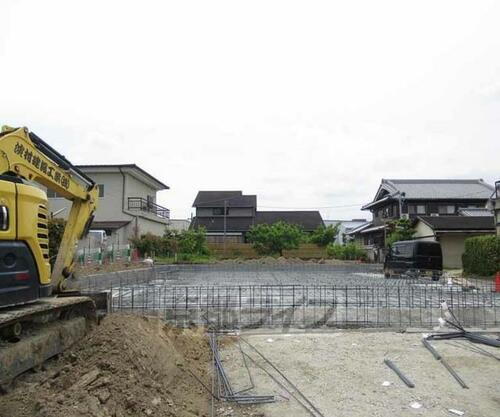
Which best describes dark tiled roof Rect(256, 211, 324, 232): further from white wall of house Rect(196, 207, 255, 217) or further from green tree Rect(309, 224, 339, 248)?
green tree Rect(309, 224, 339, 248)

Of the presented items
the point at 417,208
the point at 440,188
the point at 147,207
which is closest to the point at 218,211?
the point at 147,207

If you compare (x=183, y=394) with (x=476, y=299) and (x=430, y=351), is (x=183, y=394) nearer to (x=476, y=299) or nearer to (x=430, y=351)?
(x=430, y=351)

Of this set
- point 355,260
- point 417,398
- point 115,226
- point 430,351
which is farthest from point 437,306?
point 355,260

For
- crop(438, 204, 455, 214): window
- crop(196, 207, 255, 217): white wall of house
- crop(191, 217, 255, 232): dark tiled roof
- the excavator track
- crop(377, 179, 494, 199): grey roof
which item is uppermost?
crop(377, 179, 494, 199): grey roof

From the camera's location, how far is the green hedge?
1912 centimetres

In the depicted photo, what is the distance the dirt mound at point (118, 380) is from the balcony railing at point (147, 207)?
21943mm

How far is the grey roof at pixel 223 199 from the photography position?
44719mm

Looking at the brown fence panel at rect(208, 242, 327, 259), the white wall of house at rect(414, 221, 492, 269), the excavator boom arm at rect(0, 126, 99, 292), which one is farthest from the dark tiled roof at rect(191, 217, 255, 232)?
the excavator boom arm at rect(0, 126, 99, 292)

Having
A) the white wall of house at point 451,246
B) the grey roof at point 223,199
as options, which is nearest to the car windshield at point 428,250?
the white wall of house at point 451,246

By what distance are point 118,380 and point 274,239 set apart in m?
29.4

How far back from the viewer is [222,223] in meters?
44.3

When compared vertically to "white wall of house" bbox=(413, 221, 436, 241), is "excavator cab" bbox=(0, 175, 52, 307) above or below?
below

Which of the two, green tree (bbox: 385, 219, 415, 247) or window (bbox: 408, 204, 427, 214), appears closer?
green tree (bbox: 385, 219, 415, 247)

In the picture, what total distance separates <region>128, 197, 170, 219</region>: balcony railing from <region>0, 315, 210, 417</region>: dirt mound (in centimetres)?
2194
